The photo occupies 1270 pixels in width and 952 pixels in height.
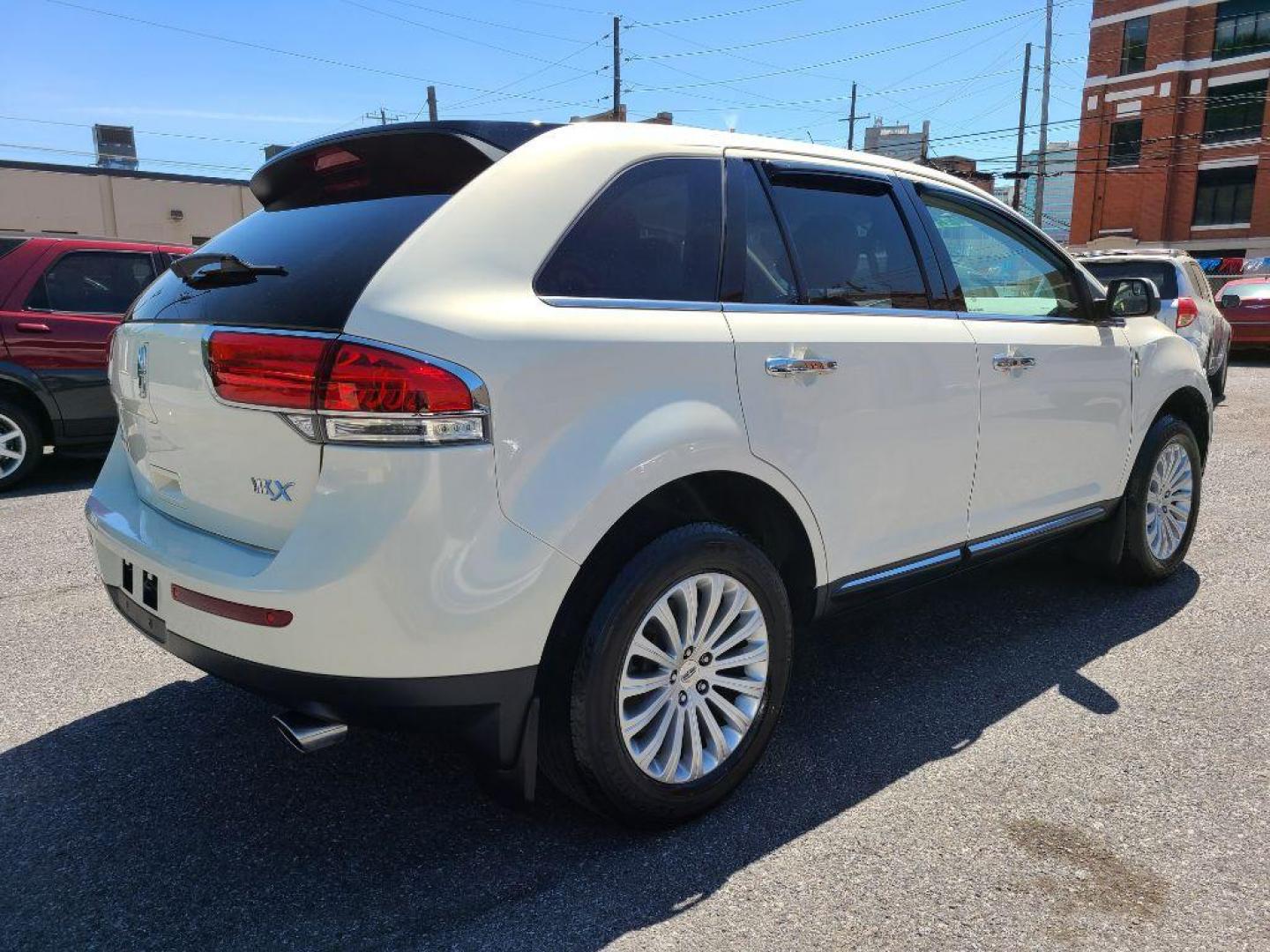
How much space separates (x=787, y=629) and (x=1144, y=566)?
102 inches

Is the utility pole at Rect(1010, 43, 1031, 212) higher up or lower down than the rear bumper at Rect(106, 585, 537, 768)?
higher up

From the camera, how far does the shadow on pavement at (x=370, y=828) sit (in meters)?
2.18

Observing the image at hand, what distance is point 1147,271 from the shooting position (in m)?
A: 9.73

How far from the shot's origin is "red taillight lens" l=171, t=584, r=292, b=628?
204 centimetres

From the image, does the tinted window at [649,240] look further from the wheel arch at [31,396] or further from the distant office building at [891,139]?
the distant office building at [891,139]

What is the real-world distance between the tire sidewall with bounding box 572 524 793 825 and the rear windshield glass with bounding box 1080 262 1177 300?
854 cm

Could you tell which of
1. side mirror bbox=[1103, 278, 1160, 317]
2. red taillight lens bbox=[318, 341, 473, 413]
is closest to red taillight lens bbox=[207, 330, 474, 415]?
red taillight lens bbox=[318, 341, 473, 413]

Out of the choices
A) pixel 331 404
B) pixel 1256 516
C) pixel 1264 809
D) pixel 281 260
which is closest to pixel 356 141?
pixel 281 260

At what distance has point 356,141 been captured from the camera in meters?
2.51

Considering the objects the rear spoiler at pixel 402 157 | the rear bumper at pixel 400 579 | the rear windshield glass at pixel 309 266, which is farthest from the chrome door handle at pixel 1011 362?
the rear windshield glass at pixel 309 266

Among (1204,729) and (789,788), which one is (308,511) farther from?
(1204,729)

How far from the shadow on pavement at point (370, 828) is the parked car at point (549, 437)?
0.22 m

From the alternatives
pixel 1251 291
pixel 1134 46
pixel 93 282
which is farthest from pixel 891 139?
pixel 93 282

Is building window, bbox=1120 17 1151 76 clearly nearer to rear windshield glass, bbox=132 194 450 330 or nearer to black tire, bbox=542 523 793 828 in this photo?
black tire, bbox=542 523 793 828
